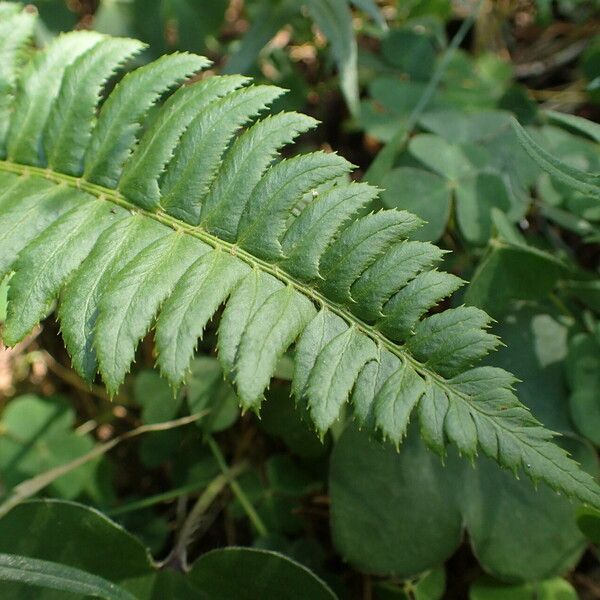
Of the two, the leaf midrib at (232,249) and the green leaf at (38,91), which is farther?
the green leaf at (38,91)

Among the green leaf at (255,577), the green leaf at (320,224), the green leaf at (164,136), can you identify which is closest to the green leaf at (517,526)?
the green leaf at (255,577)

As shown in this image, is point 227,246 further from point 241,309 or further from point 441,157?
point 441,157

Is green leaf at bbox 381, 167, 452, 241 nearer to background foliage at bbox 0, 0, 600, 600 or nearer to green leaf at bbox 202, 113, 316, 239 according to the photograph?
background foliage at bbox 0, 0, 600, 600

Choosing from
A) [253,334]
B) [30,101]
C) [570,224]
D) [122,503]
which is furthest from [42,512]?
[570,224]

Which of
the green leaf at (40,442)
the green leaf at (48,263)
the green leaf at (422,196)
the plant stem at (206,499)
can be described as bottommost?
the green leaf at (40,442)

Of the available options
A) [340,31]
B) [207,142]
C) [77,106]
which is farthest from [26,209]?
[340,31]

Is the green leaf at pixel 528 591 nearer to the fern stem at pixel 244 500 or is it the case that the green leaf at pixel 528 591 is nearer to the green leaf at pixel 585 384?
the green leaf at pixel 585 384

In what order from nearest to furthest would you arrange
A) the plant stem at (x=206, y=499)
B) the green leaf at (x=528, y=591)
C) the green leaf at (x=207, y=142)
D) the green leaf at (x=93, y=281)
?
1. the green leaf at (x=93, y=281)
2. the green leaf at (x=207, y=142)
3. the green leaf at (x=528, y=591)
4. the plant stem at (x=206, y=499)
